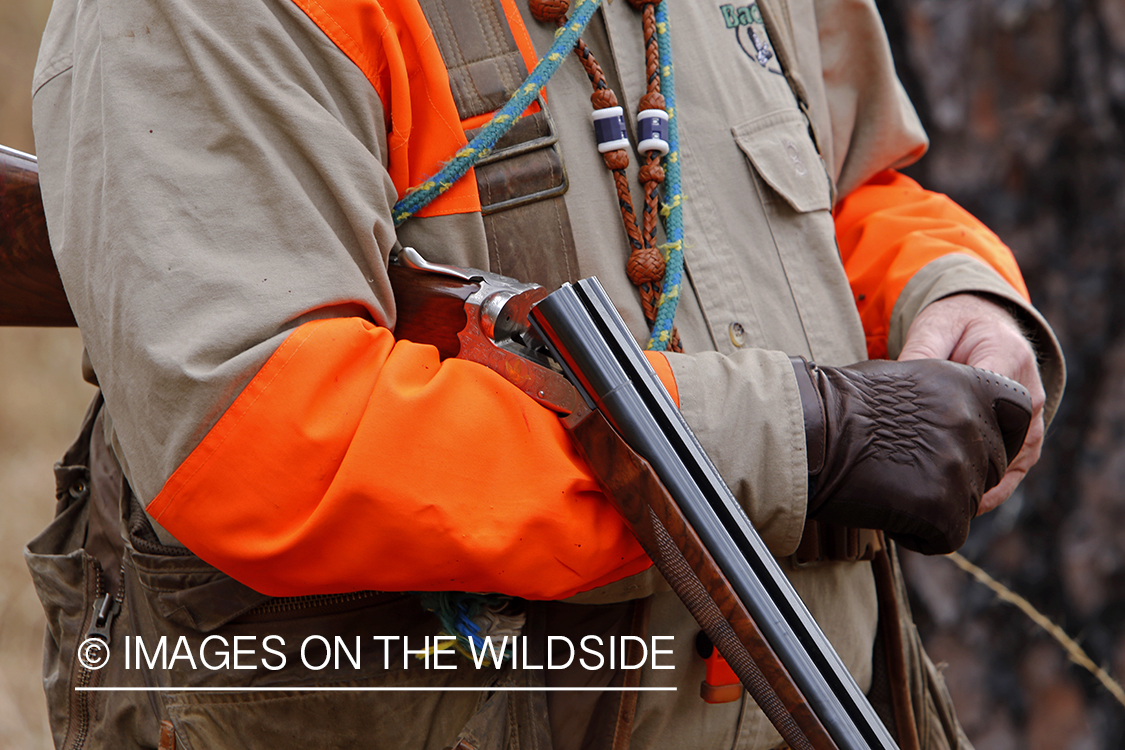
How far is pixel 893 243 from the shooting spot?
1538 mm

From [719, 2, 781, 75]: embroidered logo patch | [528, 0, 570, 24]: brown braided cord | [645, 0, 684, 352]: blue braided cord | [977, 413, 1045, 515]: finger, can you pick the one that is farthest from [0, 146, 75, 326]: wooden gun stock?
[977, 413, 1045, 515]: finger

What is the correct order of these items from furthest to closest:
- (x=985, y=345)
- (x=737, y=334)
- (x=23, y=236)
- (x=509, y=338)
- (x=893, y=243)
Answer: (x=893, y=243) → (x=985, y=345) → (x=737, y=334) → (x=23, y=236) → (x=509, y=338)

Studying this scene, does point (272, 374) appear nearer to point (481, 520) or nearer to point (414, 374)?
point (414, 374)

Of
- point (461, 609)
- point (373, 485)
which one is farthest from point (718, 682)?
point (373, 485)

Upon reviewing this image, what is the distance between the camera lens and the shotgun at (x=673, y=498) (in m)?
0.89

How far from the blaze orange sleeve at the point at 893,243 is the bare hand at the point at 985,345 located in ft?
0.39

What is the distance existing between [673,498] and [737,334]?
0.37 meters

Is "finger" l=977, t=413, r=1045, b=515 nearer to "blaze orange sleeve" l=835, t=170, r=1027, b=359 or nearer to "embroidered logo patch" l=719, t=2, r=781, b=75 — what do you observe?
"blaze orange sleeve" l=835, t=170, r=1027, b=359

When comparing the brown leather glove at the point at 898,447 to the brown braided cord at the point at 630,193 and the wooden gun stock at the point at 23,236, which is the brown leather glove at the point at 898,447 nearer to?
the brown braided cord at the point at 630,193

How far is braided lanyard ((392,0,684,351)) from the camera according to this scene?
3.66 feet

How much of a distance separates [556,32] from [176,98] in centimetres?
50

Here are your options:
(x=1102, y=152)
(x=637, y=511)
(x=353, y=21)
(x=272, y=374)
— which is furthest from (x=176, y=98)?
(x=1102, y=152)

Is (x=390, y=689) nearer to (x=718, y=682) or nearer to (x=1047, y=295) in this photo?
(x=718, y=682)

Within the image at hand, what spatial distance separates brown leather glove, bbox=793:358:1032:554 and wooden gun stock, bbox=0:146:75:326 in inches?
37.7
